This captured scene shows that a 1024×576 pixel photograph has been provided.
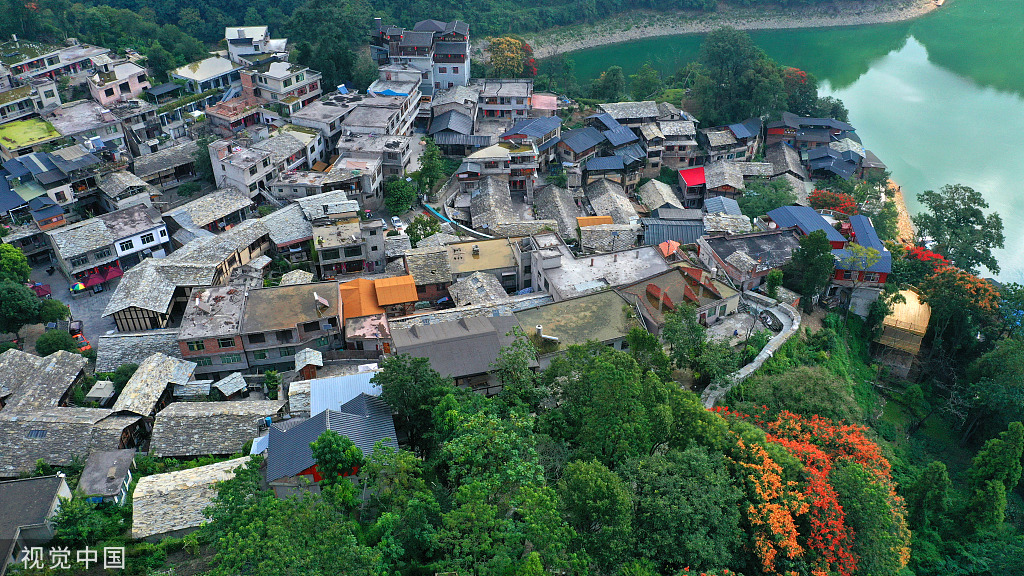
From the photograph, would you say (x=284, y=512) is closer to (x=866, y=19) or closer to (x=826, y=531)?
(x=826, y=531)

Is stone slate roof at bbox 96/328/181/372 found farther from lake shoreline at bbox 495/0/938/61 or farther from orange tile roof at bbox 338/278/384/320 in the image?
lake shoreline at bbox 495/0/938/61

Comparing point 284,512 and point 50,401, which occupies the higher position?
point 284,512

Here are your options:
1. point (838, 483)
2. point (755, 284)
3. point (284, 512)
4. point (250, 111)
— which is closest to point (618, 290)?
point (755, 284)

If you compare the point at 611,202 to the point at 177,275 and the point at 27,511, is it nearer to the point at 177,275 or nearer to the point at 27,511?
the point at 177,275

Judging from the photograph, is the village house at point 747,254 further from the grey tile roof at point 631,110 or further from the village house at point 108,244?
the village house at point 108,244

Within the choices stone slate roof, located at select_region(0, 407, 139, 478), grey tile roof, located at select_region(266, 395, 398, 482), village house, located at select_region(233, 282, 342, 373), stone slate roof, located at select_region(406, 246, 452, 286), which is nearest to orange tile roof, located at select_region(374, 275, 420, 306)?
stone slate roof, located at select_region(406, 246, 452, 286)

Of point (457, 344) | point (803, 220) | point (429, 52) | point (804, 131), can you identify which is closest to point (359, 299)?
point (457, 344)
